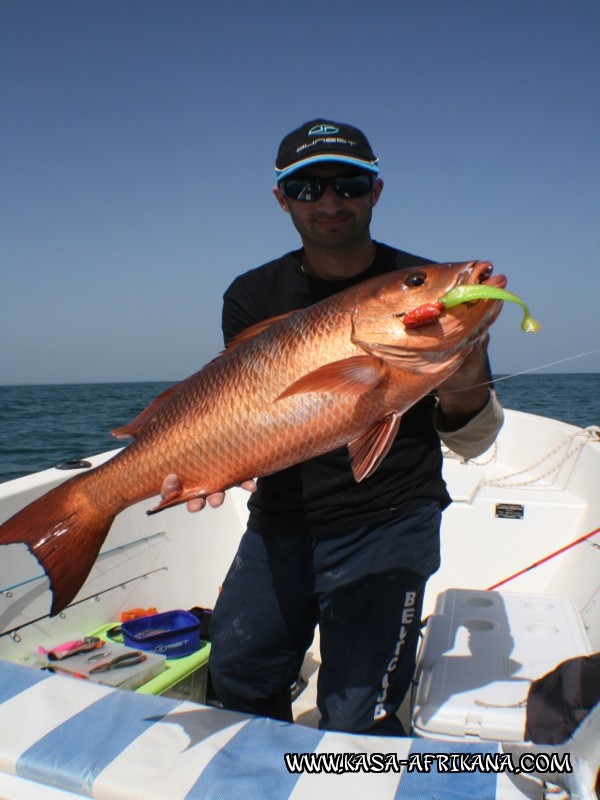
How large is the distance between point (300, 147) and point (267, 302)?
0.75 metres

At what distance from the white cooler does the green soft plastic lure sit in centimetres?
178

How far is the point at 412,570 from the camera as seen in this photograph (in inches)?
113

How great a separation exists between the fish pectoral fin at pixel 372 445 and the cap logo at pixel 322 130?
140 cm

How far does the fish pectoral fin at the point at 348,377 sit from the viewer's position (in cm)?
224

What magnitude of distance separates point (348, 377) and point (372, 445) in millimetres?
276

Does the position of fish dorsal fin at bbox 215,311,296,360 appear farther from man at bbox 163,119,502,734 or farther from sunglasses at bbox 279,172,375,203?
sunglasses at bbox 279,172,375,203

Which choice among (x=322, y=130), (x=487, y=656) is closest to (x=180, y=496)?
(x=322, y=130)

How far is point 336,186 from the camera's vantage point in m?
2.93

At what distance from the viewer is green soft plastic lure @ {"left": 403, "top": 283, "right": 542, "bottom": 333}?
2.01m

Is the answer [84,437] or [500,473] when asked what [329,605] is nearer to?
[500,473]

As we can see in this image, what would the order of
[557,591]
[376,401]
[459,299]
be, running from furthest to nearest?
1. [557,591]
2. [376,401]
3. [459,299]

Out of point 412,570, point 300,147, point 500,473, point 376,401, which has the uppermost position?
point 300,147

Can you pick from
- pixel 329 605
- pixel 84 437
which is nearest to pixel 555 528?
pixel 329 605

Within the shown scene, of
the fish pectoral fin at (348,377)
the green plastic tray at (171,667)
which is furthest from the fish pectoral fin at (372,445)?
the green plastic tray at (171,667)
